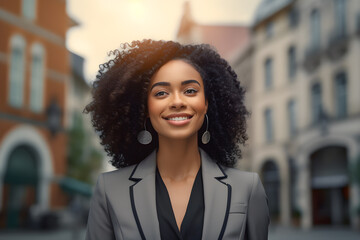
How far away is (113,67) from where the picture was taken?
294 centimetres

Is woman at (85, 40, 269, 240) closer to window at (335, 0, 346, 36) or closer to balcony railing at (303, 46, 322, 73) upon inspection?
window at (335, 0, 346, 36)

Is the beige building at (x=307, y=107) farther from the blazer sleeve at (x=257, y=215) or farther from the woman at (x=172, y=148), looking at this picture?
the blazer sleeve at (x=257, y=215)

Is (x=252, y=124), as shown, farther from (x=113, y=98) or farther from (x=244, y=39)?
(x=113, y=98)

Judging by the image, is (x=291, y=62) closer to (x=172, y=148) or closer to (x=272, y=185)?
(x=272, y=185)

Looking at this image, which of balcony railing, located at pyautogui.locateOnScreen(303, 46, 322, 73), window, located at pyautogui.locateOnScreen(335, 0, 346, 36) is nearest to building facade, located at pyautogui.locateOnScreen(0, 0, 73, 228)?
balcony railing, located at pyautogui.locateOnScreen(303, 46, 322, 73)

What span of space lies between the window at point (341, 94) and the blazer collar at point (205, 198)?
21889 millimetres

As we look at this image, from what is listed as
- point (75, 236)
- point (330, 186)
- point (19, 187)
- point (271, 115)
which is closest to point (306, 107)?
point (330, 186)

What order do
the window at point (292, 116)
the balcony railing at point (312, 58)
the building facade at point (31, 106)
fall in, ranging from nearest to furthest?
the building facade at point (31, 106) → the balcony railing at point (312, 58) → the window at point (292, 116)

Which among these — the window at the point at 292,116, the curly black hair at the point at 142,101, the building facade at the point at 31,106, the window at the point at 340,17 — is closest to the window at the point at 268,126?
the window at the point at 292,116

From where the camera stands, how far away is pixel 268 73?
31.8 metres

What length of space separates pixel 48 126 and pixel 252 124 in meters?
15.1

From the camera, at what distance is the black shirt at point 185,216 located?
2.53 m

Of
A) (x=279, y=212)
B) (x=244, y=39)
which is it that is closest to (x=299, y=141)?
(x=279, y=212)

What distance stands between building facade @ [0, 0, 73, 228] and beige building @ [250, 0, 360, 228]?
1233 centimetres
